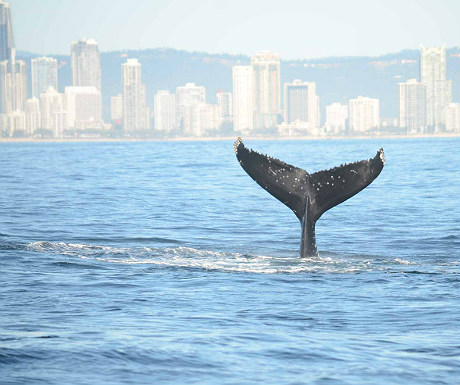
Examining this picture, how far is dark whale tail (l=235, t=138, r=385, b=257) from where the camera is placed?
11.4 m

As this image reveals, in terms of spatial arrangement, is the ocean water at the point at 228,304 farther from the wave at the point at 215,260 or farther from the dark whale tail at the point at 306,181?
the dark whale tail at the point at 306,181

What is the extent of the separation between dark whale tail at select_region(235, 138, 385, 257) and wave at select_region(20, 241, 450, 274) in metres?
0.84

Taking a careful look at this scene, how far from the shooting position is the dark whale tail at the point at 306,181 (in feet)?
37.5

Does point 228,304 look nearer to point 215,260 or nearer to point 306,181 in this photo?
point 306,181

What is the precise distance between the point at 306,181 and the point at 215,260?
8.25ft

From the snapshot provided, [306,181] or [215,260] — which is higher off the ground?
[306,181]

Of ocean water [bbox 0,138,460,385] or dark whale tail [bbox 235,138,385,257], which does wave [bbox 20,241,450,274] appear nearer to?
ocean water [bbox 0,138,460,385]

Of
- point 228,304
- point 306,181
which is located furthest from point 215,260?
point 228,304

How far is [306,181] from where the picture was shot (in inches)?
472

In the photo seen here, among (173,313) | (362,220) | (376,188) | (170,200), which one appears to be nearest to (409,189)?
(376,188)

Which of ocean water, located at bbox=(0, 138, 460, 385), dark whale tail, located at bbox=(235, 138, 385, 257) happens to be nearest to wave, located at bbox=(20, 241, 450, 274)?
ocean water, located at bbox=(0, 138, 460, 385)

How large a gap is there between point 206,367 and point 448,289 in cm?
432

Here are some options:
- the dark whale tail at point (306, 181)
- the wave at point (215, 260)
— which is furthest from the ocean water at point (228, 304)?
the dark whale tail at point (306, 181)

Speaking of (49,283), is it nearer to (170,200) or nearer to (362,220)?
(362,220)
